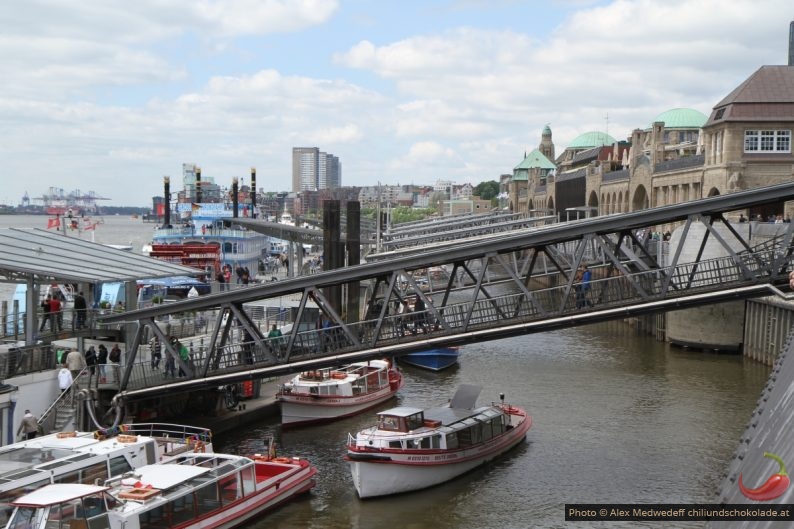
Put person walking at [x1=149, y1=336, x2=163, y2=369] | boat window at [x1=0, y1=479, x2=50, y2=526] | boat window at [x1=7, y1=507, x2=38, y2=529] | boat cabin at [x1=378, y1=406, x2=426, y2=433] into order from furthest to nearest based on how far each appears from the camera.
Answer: person walking at [x1=149, y1=336, x2=163, y2=369] → boat cabin at [x1=378, y1=406, x2=426, y2=433] → boat window at [x1=0, y1=479, x2=50, y2=526] → boat window at [x1=7, y1=507, x2=38, y2=529]

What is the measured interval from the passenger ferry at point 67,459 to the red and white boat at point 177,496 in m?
0.68

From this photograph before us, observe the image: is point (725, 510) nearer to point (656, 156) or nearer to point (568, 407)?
point (568, 407)

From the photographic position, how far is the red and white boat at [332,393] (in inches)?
1438

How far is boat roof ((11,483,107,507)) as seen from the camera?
19.8 meters

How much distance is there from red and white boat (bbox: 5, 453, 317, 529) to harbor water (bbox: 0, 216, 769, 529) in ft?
2.96

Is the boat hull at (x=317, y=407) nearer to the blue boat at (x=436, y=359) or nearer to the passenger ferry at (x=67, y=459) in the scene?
the passenger ferry at (x=67, y=459)

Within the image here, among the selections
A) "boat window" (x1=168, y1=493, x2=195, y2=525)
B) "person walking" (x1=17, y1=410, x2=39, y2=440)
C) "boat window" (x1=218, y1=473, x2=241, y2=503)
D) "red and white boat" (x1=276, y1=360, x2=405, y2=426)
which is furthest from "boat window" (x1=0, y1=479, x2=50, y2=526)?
"red and white boat" (x1=276, y1=360, x2=405, y2=426)

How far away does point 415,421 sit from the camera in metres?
29.7

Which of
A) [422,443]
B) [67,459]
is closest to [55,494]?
[67,459]

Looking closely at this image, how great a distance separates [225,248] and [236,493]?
2027 inches

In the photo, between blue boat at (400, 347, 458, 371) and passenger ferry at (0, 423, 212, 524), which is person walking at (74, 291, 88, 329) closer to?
passenger ferry at (0, 423, 212, 524)

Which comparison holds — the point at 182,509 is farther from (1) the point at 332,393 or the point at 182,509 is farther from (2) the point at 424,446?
(1) the point at 332,393

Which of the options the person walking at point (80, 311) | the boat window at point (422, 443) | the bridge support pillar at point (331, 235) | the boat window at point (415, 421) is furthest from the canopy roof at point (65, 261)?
the boat window at point (422, 443)

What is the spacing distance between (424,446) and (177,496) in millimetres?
9008
